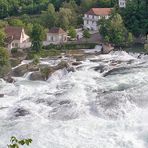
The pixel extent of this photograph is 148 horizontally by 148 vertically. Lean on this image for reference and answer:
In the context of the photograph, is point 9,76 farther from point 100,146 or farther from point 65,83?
point 100,146

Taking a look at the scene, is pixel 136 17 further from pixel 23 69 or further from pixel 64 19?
pixel 23 69

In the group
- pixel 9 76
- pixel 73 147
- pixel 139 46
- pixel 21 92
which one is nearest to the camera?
pixel 73 147

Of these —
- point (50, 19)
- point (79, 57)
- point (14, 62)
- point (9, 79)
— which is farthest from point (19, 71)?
point (50, 19)

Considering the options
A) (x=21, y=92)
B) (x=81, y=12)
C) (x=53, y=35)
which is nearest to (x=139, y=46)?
(x=53, y=35)

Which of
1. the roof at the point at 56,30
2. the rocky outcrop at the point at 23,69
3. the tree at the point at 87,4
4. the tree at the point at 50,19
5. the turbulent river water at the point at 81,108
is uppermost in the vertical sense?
the tree at the point at 87,4

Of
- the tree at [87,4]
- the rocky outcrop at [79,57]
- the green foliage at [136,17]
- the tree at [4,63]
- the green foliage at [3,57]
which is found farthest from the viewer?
the tree at [87,4]

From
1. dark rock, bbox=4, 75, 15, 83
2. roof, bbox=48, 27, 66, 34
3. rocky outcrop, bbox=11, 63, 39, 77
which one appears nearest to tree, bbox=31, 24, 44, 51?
roof, bbox=48, 27, 66, 34

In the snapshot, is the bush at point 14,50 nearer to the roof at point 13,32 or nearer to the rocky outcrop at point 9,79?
the roof at point 13,32

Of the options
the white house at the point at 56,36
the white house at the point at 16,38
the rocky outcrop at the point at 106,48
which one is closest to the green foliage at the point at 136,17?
the rocky outcrop at the point at 106,48
